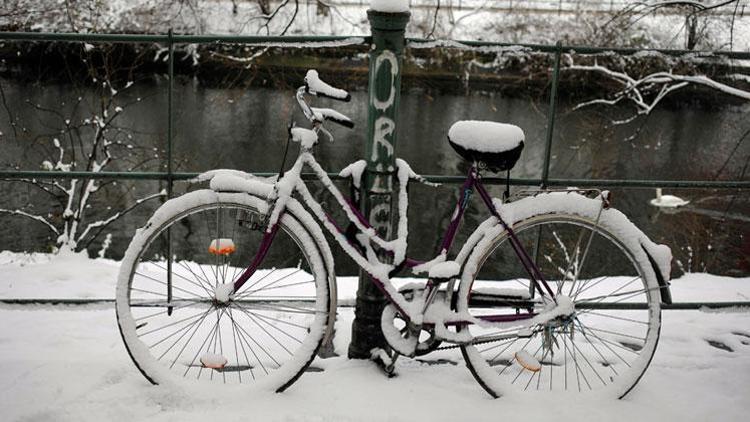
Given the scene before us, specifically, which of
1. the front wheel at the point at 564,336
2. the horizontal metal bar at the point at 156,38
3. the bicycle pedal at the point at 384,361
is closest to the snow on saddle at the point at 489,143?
the front wheel at the point at 564,336

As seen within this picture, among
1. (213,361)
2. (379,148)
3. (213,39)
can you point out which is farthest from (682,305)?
(213,39)

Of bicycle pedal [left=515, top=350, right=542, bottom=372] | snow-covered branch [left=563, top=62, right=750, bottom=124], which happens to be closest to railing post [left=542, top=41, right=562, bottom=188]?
bicycle pedal [left=515, top=350, right=542, bottom=372]

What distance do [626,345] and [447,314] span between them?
1072mm

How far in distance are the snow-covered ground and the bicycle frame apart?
327 millimetres

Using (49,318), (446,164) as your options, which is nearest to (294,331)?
(49,318)

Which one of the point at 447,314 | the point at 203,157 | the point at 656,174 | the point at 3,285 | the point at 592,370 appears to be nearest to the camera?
the point at 447,314

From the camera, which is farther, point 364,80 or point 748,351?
point 364,80

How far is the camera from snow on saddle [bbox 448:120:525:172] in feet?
9.17

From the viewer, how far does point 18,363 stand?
3053mm

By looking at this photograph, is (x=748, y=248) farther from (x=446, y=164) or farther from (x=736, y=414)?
(x=736, y=414)

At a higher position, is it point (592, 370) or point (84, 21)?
point (84, 21)

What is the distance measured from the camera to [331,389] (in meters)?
2.95

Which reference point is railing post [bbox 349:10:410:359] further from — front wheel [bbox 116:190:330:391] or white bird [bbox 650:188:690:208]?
white bird [bbox 650:188:690:208]

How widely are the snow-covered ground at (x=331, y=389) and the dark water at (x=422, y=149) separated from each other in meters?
5.94
